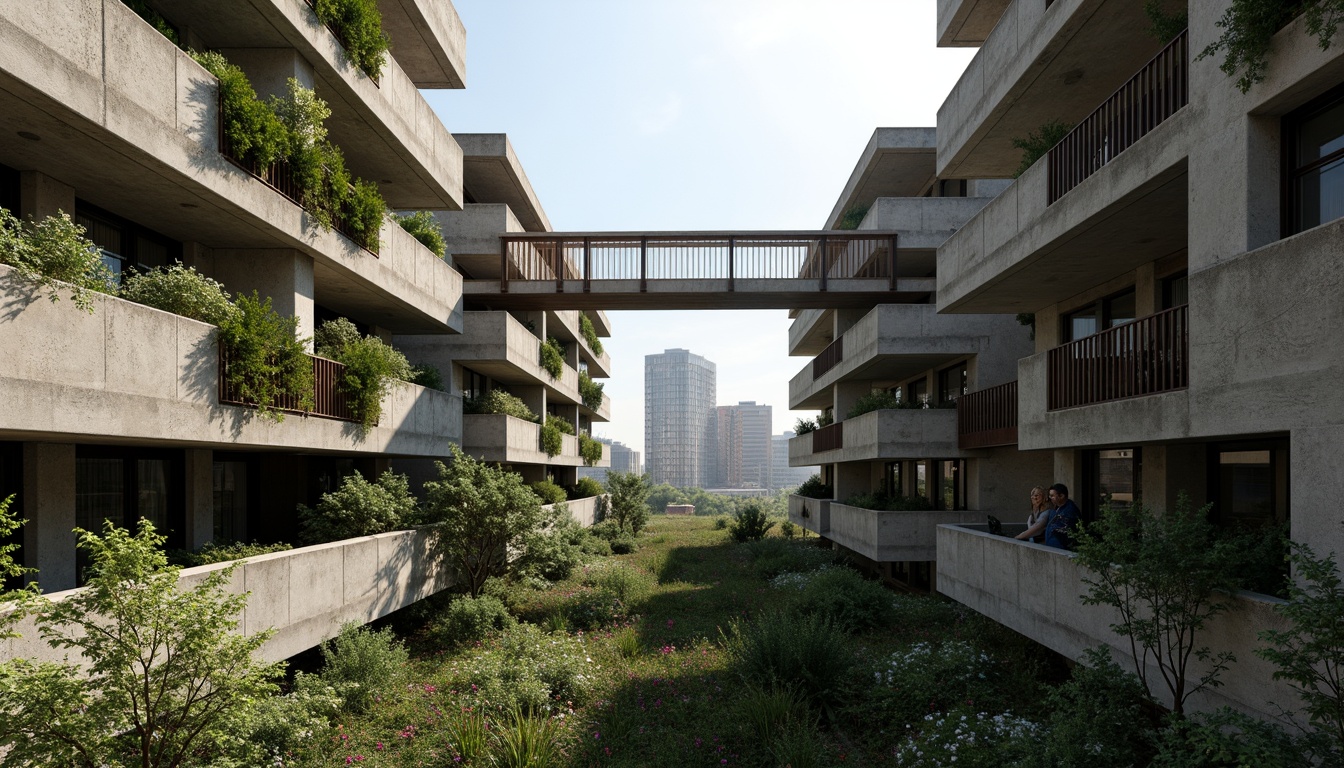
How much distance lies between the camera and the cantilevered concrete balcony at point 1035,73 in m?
10.7

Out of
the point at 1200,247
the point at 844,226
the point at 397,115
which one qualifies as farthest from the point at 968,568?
the point at 844,226

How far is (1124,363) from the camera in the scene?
31.4 ft

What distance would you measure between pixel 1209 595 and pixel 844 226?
2191 centimetres

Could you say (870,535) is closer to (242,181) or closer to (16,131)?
(242,181)

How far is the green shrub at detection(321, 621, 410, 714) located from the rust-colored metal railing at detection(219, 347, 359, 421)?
11.8 ft

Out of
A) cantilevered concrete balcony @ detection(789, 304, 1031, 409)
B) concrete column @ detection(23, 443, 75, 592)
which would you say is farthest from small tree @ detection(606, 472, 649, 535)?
concrete column @ detection(23, 443, 75, 592)

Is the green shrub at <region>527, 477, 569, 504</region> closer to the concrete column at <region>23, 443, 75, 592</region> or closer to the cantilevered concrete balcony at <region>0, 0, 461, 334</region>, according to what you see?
the cantilevered concrete balcony at <region>0, 0, 461, 334</region>

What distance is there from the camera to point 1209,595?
22.0 feet

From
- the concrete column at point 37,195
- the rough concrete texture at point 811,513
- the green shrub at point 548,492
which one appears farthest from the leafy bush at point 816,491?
the concrete column at point 37,195

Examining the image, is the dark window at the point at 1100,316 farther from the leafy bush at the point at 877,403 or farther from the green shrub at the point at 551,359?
the green shrub at the point at 551,359

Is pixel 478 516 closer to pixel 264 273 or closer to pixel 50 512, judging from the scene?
pixel 264 273

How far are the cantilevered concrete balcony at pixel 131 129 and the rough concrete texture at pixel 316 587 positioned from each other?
4.98 meters

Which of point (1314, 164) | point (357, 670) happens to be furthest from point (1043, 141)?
point (357, 670)

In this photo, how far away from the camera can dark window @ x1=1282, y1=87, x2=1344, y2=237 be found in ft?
22.1
